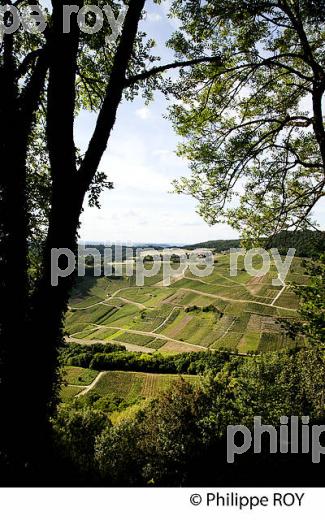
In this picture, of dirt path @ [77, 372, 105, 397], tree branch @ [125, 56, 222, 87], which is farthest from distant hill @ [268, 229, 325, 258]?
dirt path @ [77, 372, 105, 397]

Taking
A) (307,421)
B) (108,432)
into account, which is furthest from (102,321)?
(307,421)

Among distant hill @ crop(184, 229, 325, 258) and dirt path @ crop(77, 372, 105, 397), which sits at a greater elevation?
distant hill @ crop(184, 229, 325, 258)

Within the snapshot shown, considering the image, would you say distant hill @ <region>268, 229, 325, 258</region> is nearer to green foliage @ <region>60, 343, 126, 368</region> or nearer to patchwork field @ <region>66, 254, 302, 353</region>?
patchwork field @ <region>66, 254, 302, 353</region>

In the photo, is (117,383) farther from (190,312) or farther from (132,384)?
(190,312)

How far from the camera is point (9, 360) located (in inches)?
209

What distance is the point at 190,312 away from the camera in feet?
343

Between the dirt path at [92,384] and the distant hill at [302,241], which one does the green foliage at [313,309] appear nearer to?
the distant hill at [302,241]

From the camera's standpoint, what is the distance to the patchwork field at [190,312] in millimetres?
85100

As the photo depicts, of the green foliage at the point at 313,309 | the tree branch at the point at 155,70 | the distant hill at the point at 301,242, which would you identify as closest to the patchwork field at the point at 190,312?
the green foliage at the point at 313,309

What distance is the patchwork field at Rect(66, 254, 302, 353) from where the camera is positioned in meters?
85.1

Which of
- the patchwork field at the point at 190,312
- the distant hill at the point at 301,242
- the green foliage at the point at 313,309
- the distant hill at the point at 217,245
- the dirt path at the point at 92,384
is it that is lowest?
the dirt path at the point at 92,384

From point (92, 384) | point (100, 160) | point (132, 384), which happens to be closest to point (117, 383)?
point (132, 384)

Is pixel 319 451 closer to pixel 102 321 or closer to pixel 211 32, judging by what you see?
pixel 211 32

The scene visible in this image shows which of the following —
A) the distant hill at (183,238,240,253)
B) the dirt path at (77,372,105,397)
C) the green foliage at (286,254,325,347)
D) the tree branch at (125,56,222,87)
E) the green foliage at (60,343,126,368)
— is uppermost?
the distant hill at (183,238,240,253)
